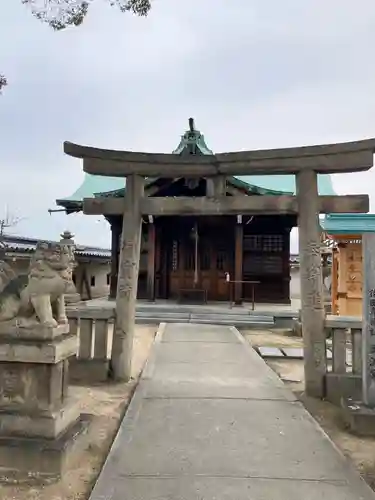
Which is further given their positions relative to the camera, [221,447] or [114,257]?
[114,257]

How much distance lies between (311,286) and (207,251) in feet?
37.3

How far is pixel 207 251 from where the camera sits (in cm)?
1716

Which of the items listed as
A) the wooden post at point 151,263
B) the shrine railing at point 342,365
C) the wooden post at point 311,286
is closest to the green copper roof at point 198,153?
the wooden post at point 151,263

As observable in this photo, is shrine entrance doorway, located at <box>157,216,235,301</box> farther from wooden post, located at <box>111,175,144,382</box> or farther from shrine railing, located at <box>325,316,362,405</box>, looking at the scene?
shrine railing, located at <box>325,316,362,405</box>

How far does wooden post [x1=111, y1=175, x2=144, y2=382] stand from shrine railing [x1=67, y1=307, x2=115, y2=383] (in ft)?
0.58

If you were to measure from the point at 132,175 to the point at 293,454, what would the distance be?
174 inches

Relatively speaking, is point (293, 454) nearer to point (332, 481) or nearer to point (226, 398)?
point (332, 481)

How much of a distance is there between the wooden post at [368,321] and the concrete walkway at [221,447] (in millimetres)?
698

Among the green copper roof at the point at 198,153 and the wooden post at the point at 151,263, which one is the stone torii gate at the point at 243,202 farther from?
the wooden post at the point at 151,263

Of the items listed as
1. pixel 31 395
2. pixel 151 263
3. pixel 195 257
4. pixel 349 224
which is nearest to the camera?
pixel 31 395

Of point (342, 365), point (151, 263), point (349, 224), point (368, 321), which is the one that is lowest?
point (342, 365)

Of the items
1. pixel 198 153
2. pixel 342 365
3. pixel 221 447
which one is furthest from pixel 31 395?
pixel 198 153

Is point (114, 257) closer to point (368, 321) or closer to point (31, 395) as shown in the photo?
point (368, 321)

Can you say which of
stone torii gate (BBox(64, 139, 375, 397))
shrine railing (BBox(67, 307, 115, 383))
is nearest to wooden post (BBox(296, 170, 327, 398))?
stone torii gate (BBox(64, 139, 375, 397))
